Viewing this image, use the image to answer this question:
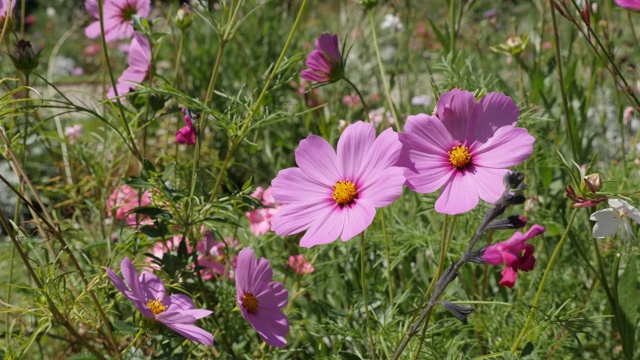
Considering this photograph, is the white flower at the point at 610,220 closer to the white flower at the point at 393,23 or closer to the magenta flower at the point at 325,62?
the magenta flower at the point at 325,62

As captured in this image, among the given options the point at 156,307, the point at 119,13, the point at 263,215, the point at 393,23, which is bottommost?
the point at 156,307

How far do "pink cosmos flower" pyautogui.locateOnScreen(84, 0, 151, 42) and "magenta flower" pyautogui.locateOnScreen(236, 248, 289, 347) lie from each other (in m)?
0.43

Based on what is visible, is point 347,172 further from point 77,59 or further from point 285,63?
point 77,59

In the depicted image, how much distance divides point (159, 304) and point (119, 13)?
18.9 inches

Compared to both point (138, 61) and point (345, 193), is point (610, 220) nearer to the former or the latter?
point (345, 193)

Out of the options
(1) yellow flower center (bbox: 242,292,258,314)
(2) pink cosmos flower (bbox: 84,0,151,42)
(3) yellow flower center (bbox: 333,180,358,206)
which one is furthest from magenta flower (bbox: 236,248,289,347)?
(2) pink cosmos flower (bbox: 84,0,151,42)

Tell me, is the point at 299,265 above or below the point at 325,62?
below

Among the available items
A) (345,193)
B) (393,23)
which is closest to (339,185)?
(345,193)

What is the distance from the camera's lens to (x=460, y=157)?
597 millimetres

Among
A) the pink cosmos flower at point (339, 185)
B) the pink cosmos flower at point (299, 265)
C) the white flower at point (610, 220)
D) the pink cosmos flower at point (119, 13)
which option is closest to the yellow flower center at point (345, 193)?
the pink cosmos flower at point (339, 185)

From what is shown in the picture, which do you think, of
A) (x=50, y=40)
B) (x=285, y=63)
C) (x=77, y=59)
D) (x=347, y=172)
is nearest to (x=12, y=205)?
(x=285, y=63)

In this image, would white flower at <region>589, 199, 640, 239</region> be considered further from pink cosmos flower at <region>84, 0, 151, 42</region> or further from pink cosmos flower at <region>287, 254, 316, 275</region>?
pink cosmos flower at <region>84, 0, 151, 42</region>

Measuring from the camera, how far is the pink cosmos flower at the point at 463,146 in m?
0.57

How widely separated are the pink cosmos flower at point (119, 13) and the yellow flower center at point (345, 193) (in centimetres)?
48
